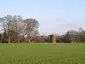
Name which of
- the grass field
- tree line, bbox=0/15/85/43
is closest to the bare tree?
tree line, bbox=0/15/85/43

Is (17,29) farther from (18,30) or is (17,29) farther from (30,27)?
(30,27)

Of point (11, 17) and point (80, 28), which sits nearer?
point (11, 17)

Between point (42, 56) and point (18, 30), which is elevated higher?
point (18, 30)

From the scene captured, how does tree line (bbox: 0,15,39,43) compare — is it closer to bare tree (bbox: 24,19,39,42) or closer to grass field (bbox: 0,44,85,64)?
bare tree (bbox: 24,19,39,42)

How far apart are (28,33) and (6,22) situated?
26.6ft

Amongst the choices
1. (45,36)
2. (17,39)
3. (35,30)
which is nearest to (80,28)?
(45,36)

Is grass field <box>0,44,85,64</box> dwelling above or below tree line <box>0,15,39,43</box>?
below

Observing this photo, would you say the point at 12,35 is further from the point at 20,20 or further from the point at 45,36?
the point at 45,36

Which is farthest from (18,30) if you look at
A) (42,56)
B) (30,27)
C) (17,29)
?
(42,56)

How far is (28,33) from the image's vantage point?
72.2 meters

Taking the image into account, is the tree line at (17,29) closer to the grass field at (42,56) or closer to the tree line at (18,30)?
the tree line at (18,30)

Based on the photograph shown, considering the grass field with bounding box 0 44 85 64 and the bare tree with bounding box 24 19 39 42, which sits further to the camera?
the bare tree with bounding box 24 19 39 42

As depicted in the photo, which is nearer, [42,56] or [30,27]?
[42,56]

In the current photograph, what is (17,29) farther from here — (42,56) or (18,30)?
(42,56)
